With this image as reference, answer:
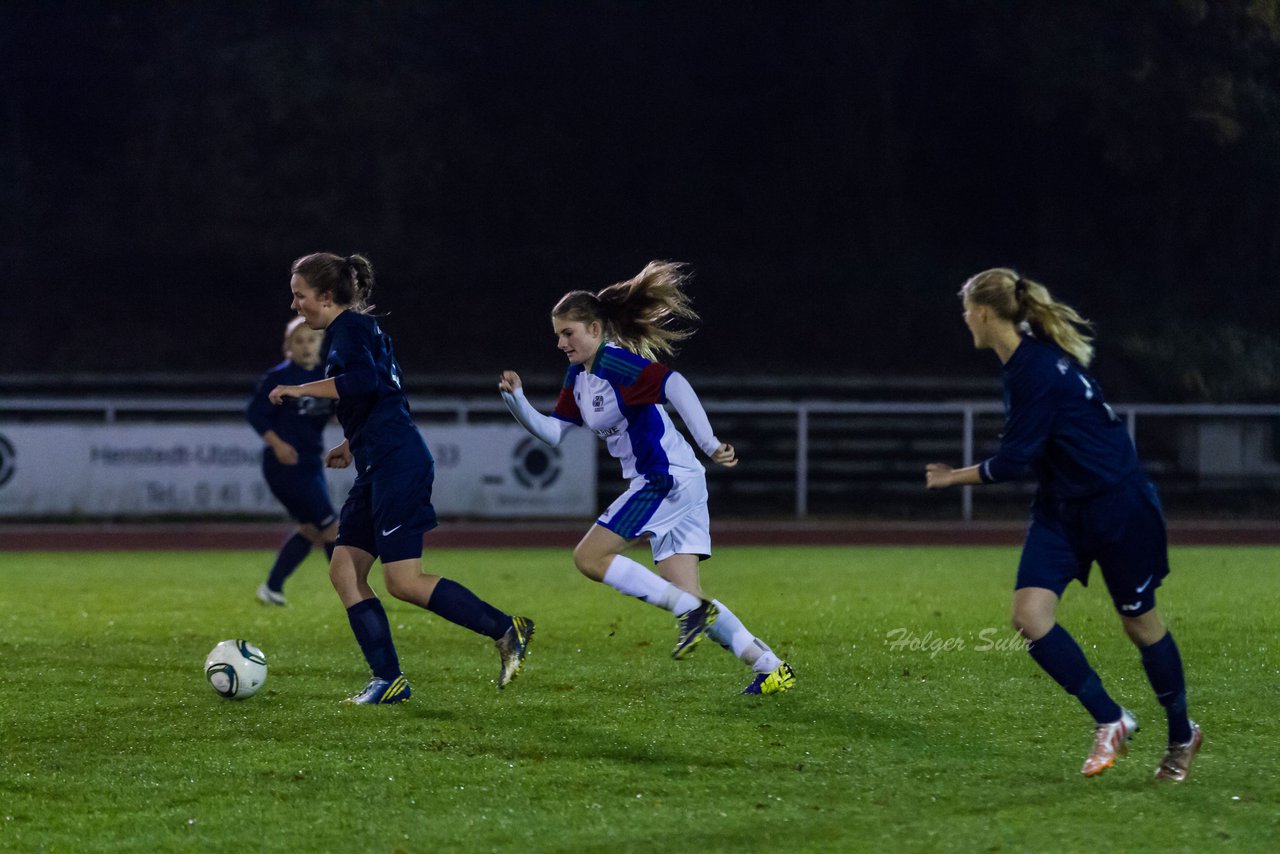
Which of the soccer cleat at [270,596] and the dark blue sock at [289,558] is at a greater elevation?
the dark blue sock at [289,558]

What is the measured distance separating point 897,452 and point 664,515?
53.1 feet

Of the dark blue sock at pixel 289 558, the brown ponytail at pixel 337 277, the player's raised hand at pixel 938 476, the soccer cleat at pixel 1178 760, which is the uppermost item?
the brown ponytail at pixel 337 277

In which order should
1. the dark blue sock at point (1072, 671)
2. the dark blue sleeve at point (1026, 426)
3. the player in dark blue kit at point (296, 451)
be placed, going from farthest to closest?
the player in dark blue kit at point (296, 451) → the dark blue sock at point (1072, 671) → the dark blue sleeve at point (1026, 426)

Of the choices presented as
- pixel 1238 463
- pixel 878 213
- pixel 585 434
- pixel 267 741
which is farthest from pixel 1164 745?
pixel 878 213

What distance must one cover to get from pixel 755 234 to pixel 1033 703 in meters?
24.4

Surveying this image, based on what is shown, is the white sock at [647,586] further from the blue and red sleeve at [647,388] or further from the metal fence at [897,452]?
the metal fence at [897,452]

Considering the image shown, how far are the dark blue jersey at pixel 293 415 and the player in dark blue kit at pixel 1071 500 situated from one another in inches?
230

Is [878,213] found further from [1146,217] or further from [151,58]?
[151,58]

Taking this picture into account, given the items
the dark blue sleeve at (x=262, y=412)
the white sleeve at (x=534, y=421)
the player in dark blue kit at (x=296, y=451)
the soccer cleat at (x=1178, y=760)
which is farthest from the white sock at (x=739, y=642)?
the dark blue sleeve at (x=262, y=412)

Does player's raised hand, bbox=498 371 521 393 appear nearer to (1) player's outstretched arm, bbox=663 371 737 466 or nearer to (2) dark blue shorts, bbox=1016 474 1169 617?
(1) player's outstretched arm, bbox=663 371 737 466

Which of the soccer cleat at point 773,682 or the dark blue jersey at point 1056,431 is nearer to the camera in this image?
the dark blue jersey at point 1056,431

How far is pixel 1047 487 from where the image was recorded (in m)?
5.25

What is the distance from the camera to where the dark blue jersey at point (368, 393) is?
21.4 ft

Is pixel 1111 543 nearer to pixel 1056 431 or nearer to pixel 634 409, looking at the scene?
pixel 1056 431
